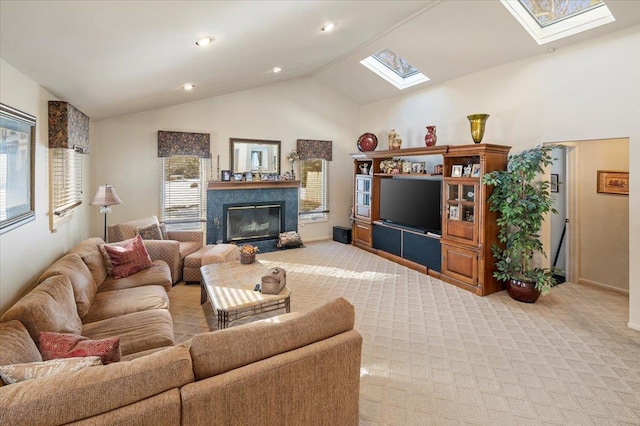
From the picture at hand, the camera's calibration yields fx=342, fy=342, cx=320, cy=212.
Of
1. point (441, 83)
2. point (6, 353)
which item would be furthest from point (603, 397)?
point (441, 83)

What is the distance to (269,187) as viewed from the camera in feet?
22.8

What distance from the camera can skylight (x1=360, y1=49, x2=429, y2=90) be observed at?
6203 millimetres

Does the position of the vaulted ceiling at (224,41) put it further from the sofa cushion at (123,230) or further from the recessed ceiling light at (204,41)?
the sofa cushion at (123,230)

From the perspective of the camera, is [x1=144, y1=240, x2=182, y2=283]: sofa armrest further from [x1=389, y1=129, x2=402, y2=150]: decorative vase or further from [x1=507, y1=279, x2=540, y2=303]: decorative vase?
[x1=507, y1=279, x2=540, y2=303]: decorative vase

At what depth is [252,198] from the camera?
22.4 ft

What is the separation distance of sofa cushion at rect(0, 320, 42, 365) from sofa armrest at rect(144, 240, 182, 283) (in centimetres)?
261

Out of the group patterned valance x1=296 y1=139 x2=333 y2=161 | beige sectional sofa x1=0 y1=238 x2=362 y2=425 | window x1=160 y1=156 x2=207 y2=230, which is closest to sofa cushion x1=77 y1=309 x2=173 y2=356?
beige sectional sofa x1=0 y1=238 x2=362 y2=425

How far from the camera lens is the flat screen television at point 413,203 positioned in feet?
17.7

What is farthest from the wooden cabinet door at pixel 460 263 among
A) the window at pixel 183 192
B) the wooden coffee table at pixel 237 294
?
the window at pixel 183 192

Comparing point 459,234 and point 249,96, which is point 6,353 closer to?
point 459,234

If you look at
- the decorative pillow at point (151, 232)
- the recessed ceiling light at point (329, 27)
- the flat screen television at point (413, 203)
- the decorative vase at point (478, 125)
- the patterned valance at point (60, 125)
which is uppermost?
the recessed ceiling light at point (329, 27)

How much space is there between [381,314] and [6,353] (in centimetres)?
315

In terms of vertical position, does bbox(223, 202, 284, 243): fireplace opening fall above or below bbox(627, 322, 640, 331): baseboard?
above

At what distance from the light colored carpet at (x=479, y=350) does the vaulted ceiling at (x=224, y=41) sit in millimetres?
2502
